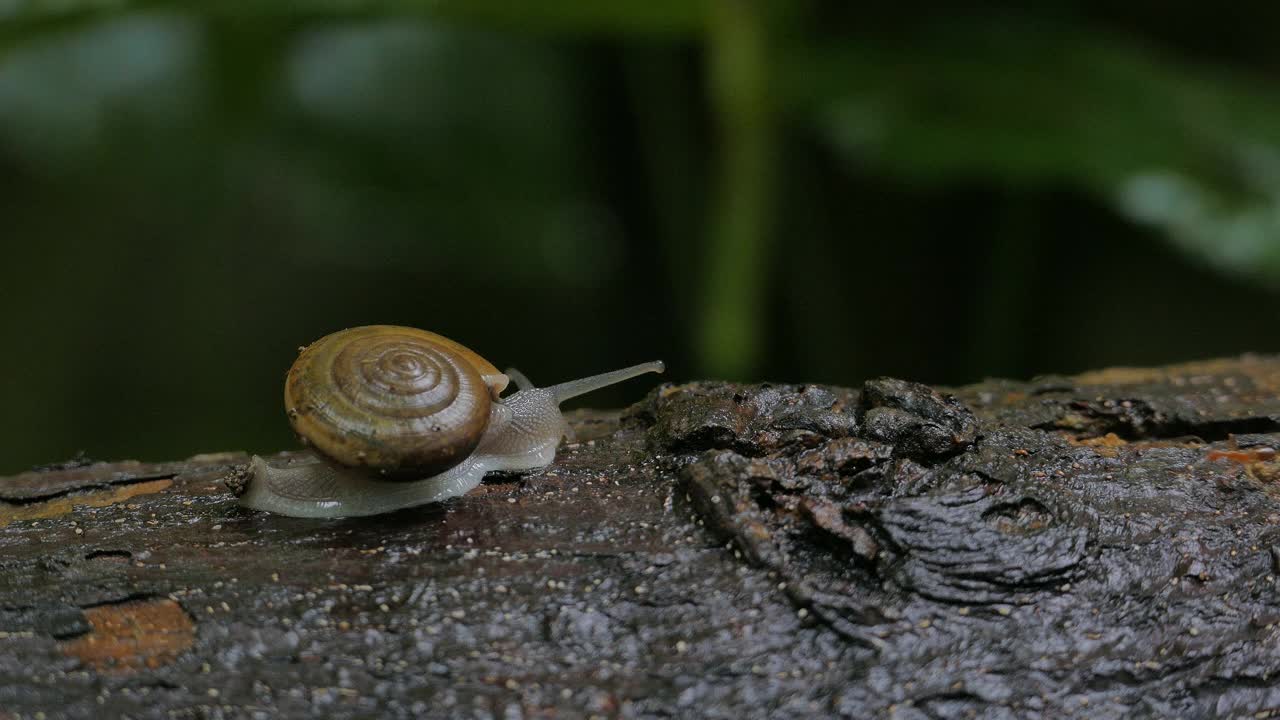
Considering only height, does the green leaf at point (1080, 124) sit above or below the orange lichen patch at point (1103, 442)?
above

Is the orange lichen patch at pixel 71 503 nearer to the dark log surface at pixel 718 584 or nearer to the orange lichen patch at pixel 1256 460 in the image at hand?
the dark log surface at pixel 718 584

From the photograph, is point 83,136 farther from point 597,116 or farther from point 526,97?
point 597,116

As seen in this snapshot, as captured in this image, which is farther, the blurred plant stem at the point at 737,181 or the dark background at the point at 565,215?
the dark background at the point at 565,215

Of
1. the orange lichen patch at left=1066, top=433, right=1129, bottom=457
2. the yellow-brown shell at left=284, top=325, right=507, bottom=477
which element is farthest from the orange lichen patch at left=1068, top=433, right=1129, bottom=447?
the yellow-brown shell at left=284, top=325, right=507, bottom=477

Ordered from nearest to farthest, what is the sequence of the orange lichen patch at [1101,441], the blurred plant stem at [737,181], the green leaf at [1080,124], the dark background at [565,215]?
1. the orange lichen patch at [1101,441]
2. the green leaf at [1080,124]
3. the blurred plant stem at [737,181]
4. the dark background at [565,215]

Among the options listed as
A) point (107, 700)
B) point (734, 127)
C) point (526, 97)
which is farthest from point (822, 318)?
point (107, 700)

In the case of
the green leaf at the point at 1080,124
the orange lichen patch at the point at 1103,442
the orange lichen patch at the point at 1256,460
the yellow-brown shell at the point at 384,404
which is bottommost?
the orange lichen patch at the point at 1256,460

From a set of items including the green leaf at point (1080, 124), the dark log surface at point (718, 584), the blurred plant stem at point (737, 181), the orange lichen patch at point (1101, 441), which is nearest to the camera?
the dark log surface at point (718, 584)

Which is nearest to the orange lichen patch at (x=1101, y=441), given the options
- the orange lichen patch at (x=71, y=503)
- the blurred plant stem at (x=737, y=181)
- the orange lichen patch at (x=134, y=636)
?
the orange lichen patch at (x=134, y=636)
